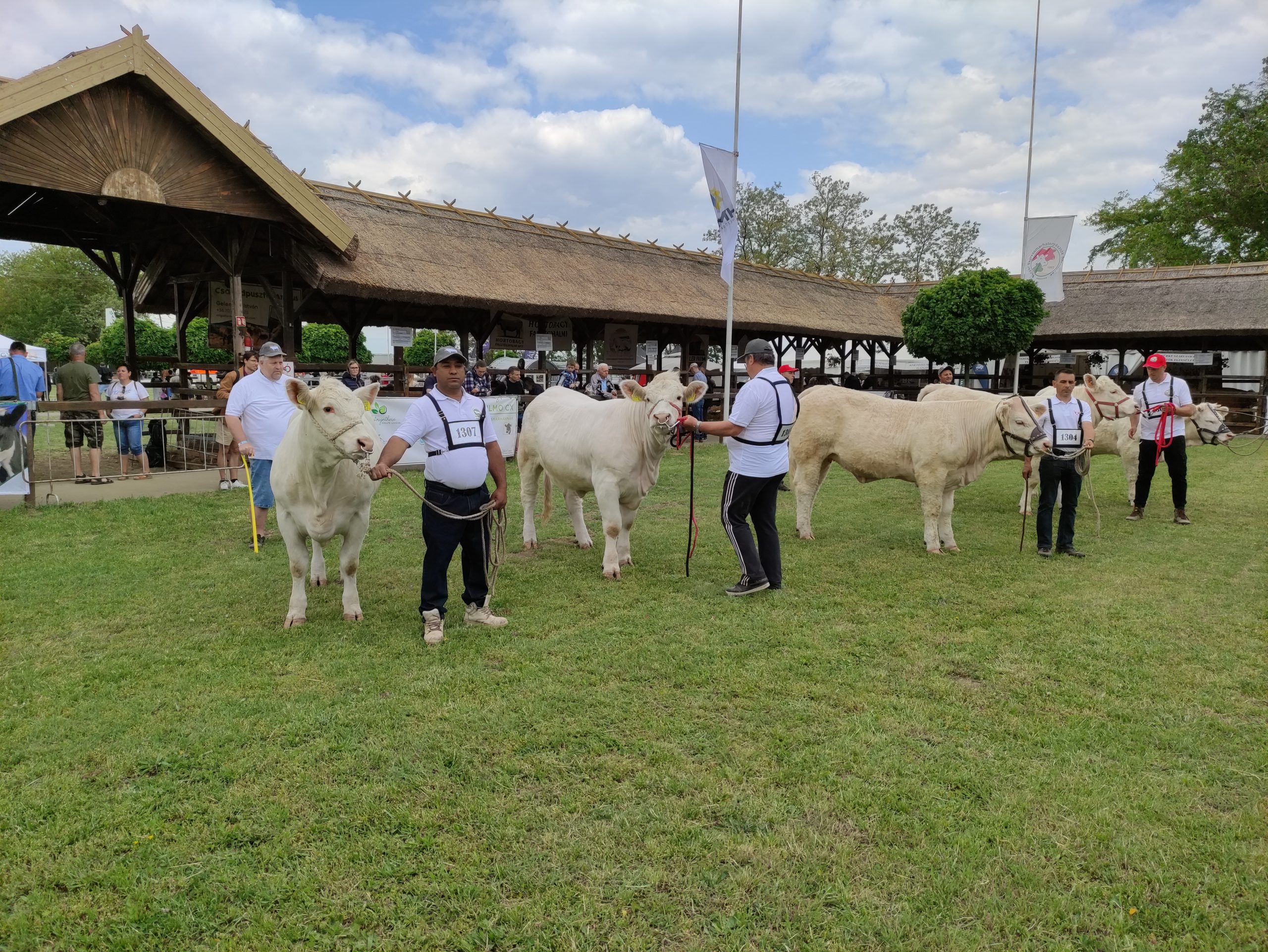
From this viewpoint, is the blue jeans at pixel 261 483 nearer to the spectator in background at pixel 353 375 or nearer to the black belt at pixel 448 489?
the black belt at pixel 448 489

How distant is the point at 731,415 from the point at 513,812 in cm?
371

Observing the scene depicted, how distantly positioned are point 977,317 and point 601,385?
1140 cm

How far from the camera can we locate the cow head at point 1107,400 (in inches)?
404

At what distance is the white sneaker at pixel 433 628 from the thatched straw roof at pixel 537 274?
30.7ft

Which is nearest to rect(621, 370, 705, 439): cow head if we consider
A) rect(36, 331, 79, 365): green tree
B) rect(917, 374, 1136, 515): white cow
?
rect(917, 374, 1136, 515): white cow

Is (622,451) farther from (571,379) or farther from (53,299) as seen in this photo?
(53,299)

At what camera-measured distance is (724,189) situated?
15.0 metres

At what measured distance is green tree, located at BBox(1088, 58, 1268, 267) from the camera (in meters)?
33.5

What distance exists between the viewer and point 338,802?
316cm

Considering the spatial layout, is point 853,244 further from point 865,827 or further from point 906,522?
point 865,827

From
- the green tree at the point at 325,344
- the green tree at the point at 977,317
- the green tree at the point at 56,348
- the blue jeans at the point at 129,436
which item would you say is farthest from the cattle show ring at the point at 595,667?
the green tree at the point at 56,348

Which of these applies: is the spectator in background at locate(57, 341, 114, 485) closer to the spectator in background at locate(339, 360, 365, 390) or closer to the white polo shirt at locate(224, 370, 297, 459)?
the spectator in background at locate(339, 360, 365, 390)

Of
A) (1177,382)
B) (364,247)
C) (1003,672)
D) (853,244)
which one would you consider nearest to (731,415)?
(1003,672)

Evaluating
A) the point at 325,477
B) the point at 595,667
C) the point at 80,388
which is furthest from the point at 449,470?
the point at 80,388
